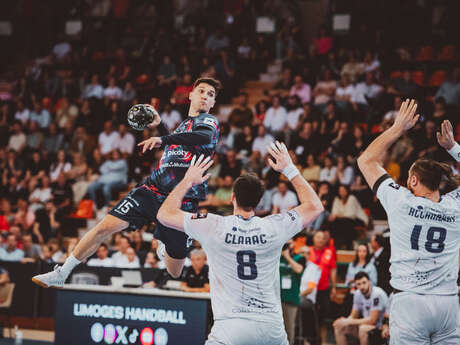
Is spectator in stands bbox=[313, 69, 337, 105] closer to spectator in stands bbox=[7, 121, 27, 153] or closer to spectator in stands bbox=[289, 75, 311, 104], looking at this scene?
spectator in stands bbox=[289, 75, 311, 104]

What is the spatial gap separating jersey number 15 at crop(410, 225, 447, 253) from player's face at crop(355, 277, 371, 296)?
16.6 feet

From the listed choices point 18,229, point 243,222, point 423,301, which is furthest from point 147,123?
point 18,229

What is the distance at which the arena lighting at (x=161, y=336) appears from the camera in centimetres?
952

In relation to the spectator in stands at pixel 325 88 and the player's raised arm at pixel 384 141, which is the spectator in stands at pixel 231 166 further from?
the player's raised arm at pixel 384 141

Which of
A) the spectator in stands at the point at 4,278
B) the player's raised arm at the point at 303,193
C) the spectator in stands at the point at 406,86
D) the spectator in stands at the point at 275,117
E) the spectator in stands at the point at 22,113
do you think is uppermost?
the spectator in stands at the point at 406,86

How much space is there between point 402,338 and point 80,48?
18970 millimetres

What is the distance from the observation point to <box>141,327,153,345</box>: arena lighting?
9562 millimetres

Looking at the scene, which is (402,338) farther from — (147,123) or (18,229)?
(18,229)

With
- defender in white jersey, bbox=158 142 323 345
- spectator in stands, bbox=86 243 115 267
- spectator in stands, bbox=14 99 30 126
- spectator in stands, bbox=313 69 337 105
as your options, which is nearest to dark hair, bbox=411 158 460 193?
defender in white jersey, bbox=158 142 323 345

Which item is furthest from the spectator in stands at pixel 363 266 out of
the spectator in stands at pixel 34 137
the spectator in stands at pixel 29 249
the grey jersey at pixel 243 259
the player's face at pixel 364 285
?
the spectator in stands at pixel 34 137

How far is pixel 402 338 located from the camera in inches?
203

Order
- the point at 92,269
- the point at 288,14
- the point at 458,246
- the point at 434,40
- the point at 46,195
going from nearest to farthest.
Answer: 1. the point at 458,246
2. the point at 92,269
3. the point at 46,195
4. the point at 434,40
5. the point at 288,14

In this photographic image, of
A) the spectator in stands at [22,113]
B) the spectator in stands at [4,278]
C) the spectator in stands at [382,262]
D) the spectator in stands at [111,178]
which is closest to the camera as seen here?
the spectator in stands at [382,262]

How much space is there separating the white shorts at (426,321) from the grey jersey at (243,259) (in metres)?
0.99
